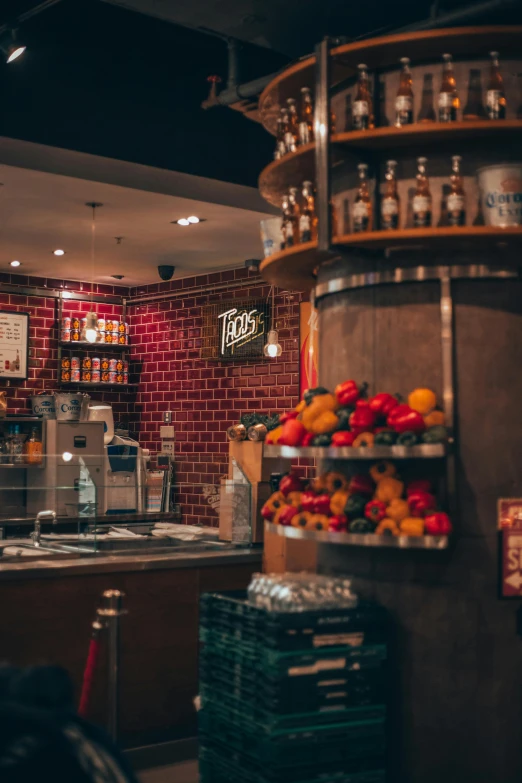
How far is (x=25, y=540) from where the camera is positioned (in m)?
5.39

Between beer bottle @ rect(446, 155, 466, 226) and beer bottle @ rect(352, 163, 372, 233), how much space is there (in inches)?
11.3

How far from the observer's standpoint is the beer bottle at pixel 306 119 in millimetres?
3928

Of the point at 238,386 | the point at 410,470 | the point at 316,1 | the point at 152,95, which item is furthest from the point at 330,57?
the point at 238,386

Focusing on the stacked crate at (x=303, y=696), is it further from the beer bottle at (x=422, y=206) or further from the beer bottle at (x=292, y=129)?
the beer bottle at (x=292, y=129)

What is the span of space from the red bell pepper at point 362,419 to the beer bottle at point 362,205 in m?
0.65

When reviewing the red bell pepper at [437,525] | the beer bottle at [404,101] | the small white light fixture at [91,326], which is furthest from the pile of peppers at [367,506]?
the small white light fixture at [91,326]

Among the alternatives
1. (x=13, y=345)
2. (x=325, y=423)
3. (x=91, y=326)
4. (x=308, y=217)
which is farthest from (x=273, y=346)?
(x=325, y=423)

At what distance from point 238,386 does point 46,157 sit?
13.1 feet

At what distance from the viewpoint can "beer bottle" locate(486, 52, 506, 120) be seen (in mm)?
3615

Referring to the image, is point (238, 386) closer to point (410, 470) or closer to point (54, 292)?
point (54, 292)

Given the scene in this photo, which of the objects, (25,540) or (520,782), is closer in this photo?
(520,782)

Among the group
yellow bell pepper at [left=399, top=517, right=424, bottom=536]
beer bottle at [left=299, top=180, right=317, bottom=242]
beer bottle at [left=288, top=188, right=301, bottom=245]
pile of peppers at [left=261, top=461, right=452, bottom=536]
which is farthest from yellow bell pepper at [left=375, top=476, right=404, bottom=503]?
beer bottle at [left=288, top=188, right=301, bottom=245]

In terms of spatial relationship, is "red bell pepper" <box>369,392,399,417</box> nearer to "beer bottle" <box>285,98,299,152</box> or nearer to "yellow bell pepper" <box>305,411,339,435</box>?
"yellow bell pepper" <box>305,411,339,435</box>

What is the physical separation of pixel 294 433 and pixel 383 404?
0.35m
